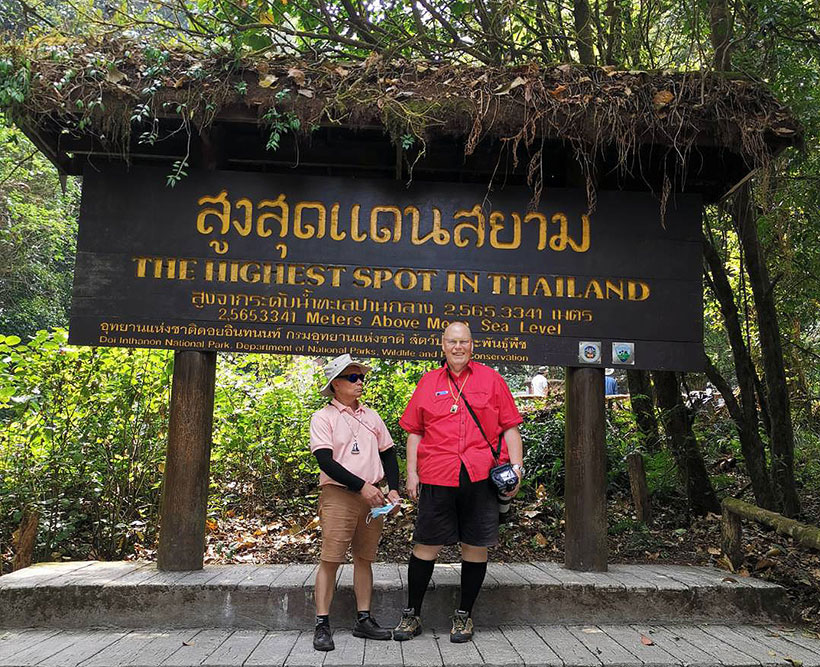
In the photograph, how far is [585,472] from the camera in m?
4.99

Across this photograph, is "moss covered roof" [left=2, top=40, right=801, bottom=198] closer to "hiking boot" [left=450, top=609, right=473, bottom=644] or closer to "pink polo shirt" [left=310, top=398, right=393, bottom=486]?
"pink polo shirt" [left=310, top=398, right=393, bottom=486]

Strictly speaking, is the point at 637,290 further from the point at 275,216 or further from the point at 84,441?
the point at 84,441

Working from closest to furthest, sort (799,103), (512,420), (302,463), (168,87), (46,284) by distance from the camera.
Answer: (512,420) < (168,87) < (799,103) < (302,463) < (46,284)

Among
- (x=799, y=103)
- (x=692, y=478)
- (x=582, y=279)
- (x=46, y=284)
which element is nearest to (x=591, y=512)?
(x=582, y=279)

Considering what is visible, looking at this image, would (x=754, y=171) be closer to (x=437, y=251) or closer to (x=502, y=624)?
(x=437, y=251)

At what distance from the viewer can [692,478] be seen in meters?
7.62

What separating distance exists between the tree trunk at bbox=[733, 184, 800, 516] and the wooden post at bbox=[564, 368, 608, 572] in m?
2.89

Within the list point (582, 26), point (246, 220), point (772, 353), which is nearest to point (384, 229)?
point (246, 220)

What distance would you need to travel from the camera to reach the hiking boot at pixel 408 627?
4.09 metres

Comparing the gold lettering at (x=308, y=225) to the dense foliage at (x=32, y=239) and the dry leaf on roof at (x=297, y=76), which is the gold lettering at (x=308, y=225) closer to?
the dry leaf on roof at (x=297, y=76)

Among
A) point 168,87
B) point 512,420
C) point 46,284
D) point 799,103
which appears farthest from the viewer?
point 46,284

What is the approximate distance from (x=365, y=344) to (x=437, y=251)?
0.92 m

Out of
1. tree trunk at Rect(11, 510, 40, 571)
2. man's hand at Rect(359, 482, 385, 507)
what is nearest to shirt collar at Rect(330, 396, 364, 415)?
man's hand at Rect(359, 482, 385, 507)

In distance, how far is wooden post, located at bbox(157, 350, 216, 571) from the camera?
15.5 ft
